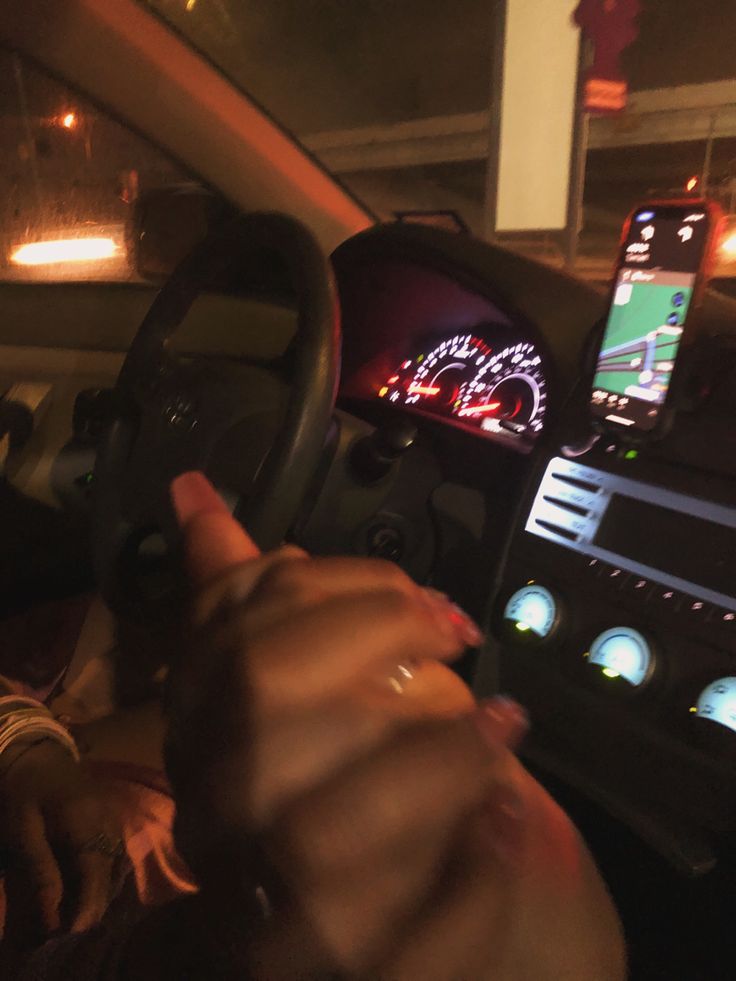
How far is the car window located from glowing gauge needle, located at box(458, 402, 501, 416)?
0.79 m

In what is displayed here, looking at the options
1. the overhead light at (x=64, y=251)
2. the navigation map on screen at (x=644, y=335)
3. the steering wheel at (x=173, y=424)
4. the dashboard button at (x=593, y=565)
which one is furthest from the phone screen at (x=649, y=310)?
the overhead light at (x=64, y=251)

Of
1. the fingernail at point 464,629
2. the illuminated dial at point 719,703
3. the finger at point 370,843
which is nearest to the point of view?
the finger at point 370,843

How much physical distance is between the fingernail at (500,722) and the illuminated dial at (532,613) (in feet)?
2.22

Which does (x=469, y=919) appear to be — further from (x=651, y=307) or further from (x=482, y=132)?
(x=482, y=132)

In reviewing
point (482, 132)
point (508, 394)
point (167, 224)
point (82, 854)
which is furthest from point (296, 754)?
point (482, 132)

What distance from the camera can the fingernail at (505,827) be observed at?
0.38 m

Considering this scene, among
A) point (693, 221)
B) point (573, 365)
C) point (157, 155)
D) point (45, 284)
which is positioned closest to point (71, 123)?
point (157, 155)

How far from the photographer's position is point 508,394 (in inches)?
57.3

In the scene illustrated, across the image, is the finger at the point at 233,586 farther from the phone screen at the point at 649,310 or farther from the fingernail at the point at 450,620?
the phone screen at the point at 649,310

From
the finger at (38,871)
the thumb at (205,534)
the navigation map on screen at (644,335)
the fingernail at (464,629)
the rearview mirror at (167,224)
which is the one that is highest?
the rearview mirror at (167,224)

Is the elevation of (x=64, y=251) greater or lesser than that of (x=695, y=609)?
greater

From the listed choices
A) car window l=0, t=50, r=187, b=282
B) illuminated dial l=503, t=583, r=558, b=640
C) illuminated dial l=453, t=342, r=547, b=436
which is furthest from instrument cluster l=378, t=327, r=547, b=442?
car window l=0, t=50, r=187, b=282

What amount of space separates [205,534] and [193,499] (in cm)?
4

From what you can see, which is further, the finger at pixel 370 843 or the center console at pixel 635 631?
the center console at pixel 635 631
